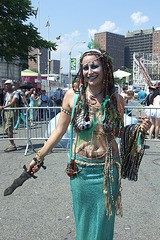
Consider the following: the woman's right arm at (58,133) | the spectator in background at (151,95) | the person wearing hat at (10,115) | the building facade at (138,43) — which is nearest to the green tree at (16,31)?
the person wearing hat at (10,115)

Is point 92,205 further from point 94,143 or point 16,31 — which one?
point 16,31

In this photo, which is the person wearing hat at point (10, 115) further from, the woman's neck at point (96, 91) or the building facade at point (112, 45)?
the woman's neck at point (96, 91)

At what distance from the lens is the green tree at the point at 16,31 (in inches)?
545

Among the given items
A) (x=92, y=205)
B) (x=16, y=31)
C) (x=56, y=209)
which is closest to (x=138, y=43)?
(x=16, y=31)

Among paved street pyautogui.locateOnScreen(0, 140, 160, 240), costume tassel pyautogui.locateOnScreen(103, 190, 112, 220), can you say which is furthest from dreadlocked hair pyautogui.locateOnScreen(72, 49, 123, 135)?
paved street pyautogui.locateOnScreen(0, 140, 160, 240)

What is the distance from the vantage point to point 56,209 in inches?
149

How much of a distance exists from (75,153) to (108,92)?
58 centimetres

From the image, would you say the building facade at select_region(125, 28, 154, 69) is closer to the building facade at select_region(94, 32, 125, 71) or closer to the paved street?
the building facade at select_region(94, 32, 125, 71)

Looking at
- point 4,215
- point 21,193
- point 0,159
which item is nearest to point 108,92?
point 4,215

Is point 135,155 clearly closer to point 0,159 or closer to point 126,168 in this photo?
point 126,168

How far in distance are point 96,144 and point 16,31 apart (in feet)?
46.0

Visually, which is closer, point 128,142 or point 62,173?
point 128,142

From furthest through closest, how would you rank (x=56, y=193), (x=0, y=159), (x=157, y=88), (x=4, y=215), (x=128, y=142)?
(x=157, y=88) < (x=0, y=159) < (x=56, y=193) < (x=4, y=215) < (x=128, y=142)

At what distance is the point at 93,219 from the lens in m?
2.08
